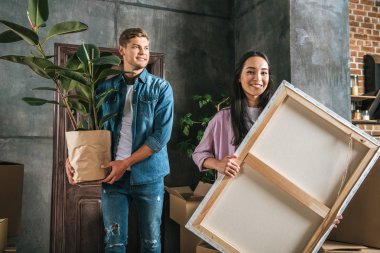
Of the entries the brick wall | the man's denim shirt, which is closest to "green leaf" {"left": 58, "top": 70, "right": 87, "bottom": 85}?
the man's denim shirt

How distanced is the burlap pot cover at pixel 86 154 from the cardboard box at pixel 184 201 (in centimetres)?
131

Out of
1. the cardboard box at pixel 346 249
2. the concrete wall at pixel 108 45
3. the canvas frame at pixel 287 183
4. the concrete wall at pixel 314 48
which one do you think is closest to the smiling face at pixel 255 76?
the canvas frame at pixel 287 183

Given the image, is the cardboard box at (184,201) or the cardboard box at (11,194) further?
the cardboard box at (184,201)

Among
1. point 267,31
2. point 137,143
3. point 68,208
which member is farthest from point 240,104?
point 68,208

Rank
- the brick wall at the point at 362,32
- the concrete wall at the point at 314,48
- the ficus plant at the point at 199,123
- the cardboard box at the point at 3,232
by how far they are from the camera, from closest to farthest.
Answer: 1. the cardboard box at the point at 3,232
2. the concrete wall at the point at 314,48
3. the ficus plant at the point at 199,123
4. the brick wall at the point at 362,32

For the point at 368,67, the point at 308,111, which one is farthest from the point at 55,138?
the point at 368,67

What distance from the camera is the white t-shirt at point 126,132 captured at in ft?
5.57

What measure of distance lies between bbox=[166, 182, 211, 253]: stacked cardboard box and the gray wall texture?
360 millimetres

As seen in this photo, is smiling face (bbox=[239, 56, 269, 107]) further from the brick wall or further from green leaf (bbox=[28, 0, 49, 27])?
the brick wall

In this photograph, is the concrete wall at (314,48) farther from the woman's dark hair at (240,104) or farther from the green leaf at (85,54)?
the green leaf at (85,54)

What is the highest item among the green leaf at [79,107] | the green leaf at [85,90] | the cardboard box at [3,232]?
the green leaf at [85,90]

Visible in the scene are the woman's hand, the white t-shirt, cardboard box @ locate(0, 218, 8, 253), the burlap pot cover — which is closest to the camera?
the woman's hand

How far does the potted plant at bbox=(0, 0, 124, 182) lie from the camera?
4.87ft

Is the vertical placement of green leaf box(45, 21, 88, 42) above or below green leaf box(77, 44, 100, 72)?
above
